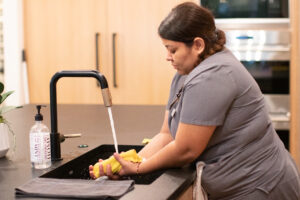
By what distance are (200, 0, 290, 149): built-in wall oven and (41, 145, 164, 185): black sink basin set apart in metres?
2.00

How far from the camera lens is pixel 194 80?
4.99 ft

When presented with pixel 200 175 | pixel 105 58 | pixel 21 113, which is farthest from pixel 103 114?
pixel 105 58

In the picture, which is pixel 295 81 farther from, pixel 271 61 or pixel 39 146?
pixel 39 146

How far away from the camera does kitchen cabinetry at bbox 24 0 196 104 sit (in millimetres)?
3900

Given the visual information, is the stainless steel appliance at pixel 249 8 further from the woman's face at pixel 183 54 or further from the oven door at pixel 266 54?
the woman's face at pixel 183 54

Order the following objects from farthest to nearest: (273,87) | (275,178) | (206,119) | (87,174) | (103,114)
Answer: (273,87), (103,114), (87,174), (275,178), (206,119)

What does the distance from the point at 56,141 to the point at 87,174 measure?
0.19m

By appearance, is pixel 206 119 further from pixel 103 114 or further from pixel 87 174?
pixel 103 114

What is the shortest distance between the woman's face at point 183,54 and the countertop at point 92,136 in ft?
1.05

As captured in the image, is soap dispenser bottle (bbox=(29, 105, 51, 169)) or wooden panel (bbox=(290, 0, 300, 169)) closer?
soap dispenser bottle (bbox=(29, 105, 51, 169))

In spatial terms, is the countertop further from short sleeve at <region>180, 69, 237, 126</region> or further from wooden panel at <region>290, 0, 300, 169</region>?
wooden panel at <region>290, 0, 300, 169</region>

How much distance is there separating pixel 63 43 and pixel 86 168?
96.1 inches

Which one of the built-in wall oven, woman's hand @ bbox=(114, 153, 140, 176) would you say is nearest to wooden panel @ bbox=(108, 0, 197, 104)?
the built-in wall oven

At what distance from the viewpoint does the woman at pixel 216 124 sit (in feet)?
4.94
